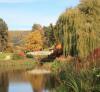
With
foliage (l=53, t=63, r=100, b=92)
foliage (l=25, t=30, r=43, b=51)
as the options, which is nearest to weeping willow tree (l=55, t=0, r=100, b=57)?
foliage (l=53, t=63, r=100, b=92)

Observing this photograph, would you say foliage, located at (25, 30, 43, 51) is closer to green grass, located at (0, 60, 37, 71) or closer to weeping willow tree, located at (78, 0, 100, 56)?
green grass, located at (0, 60, 37, 71)

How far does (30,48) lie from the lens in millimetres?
72438

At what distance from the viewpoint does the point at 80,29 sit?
105ft

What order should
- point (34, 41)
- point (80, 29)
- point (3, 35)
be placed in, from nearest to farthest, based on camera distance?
point (80, 29)
point (34, 41)
point (3, 35)

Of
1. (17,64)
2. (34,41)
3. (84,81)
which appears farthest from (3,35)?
(84,81)

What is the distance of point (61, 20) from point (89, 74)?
2091 cm

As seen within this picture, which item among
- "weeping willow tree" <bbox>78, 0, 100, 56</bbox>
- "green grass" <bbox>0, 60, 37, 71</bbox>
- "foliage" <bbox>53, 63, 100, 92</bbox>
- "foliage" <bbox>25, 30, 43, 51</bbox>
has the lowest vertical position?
"green grass" <bbox>0, 60, 37, 71</bbox>

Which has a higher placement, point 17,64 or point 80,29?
point 80,29

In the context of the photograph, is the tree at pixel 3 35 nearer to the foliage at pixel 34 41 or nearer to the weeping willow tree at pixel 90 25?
the foliage at pixel 34 41

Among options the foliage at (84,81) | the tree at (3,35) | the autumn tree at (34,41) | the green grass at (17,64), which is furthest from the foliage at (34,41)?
the foliage at (84,81)

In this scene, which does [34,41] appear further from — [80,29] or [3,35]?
[80,29]

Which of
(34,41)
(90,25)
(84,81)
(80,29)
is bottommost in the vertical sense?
(34,41)

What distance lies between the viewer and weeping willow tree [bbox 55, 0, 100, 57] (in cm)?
3158

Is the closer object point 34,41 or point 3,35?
point 34,41
